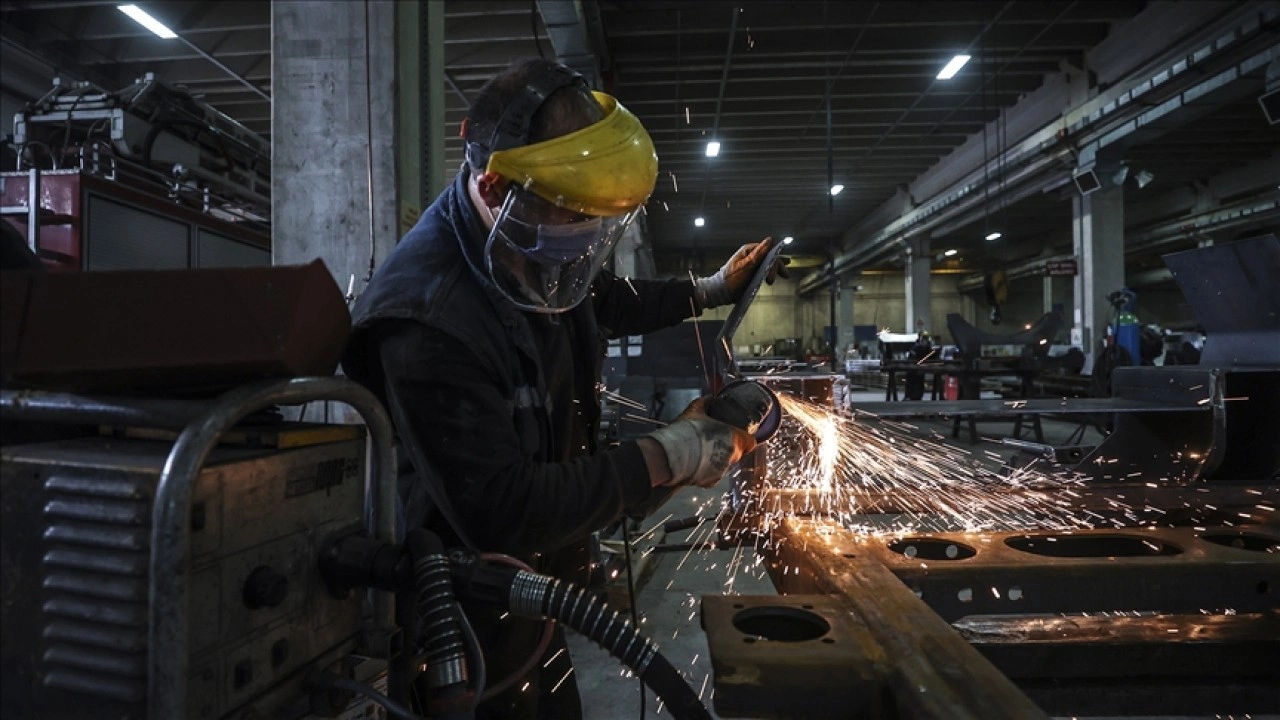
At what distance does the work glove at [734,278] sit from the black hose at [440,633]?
4.85ft

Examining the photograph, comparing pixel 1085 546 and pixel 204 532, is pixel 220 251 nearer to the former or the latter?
pixel 204 532

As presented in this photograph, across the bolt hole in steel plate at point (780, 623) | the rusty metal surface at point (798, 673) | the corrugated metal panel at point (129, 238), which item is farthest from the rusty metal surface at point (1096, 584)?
the corrugated metal panel at point (129, 238)

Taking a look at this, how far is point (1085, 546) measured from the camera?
1.83m

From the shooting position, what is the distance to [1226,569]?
147 cm

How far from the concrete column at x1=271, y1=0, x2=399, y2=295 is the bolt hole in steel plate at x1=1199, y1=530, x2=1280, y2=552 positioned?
3017mm

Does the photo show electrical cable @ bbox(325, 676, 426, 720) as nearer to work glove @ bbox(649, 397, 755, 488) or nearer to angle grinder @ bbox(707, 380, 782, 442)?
work glove @ bbox(649, 397, 755, 488)

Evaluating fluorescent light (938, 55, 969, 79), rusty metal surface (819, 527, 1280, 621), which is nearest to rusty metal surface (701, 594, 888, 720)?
rusty metal surface (819, 527, 1280, 621)

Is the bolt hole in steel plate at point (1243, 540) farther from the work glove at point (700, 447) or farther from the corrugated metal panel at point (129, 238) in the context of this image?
the corrugated metal panel at point (129, 238)

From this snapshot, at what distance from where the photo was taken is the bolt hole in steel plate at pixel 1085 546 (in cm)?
178

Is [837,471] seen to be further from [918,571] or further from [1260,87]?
[1260,87]

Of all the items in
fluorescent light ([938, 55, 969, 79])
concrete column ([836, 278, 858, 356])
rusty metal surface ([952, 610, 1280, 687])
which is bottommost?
rusty metal surface ([952, 610, 1280, 687])

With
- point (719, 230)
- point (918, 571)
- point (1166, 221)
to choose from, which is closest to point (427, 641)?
point (918, 571)

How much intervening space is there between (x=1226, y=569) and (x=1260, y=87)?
8.16 m

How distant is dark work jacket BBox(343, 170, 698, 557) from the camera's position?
1.20m
